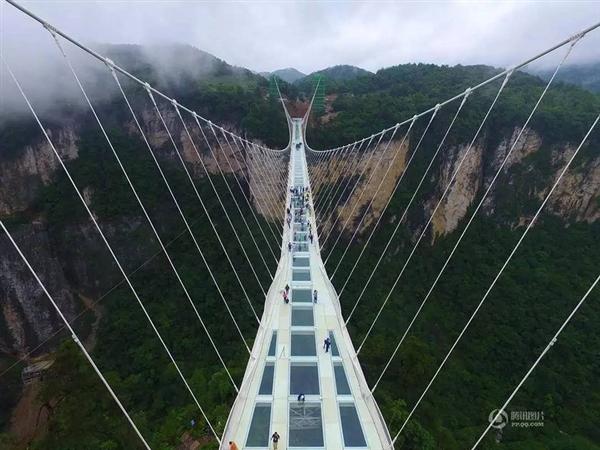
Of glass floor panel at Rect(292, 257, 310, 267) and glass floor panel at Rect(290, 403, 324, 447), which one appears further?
glass floor panel at Rect(292, 257, 310, 267)

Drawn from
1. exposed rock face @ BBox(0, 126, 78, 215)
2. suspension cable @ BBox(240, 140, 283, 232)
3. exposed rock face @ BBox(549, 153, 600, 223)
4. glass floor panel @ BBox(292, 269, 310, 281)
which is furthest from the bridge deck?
exposed rock face @ BBox(0, 126, 78, 215)

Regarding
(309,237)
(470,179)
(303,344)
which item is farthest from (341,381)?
(470,179)

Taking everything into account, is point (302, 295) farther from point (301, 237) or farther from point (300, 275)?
point (301, 237)

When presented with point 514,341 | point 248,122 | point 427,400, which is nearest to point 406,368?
point 427,400

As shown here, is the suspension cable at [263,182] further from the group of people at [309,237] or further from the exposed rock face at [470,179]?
the group of people at [309,237]

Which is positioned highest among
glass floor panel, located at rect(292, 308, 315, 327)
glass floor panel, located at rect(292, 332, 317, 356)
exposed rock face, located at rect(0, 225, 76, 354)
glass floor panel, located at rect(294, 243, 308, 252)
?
glass floor panel, located at rect(294, 243, 308, 252)

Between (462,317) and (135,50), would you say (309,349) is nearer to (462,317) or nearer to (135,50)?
(462,317)

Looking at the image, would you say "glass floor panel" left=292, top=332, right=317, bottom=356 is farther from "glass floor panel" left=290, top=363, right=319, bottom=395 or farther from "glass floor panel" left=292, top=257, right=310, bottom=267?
"glass floor panel" left=292, top=257, right=310, bottom=267
